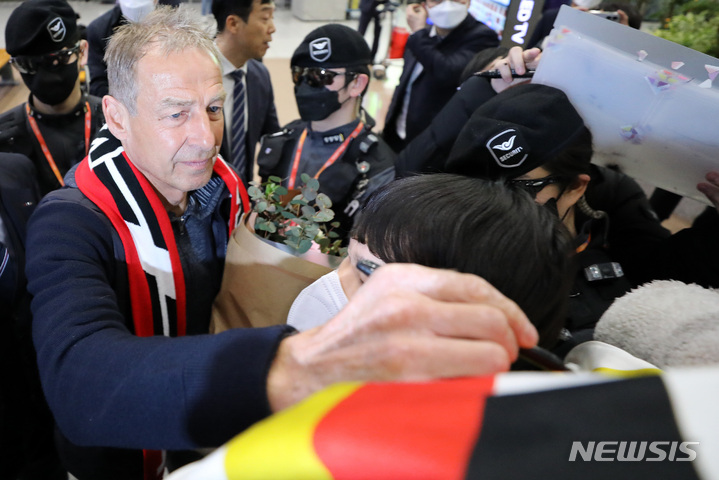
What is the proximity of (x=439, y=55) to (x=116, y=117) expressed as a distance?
2.32m

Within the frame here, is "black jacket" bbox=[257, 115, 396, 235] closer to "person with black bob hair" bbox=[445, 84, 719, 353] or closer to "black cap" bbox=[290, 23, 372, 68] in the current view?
"black cap" bbox=[290, 23, 372, 68]

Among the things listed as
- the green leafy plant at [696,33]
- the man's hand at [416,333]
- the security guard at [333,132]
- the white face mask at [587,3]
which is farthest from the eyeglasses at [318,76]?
the green leafy plant at [696,33]

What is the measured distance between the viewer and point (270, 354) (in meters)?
0.60

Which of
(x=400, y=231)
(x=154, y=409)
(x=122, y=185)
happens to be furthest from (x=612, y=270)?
(x=122, y=185)

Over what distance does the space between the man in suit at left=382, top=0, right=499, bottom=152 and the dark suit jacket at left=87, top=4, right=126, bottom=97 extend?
1.84 metres

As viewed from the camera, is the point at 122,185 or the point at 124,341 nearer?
the point at 124,341

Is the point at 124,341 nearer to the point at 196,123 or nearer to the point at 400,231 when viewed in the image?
the point at 400,231

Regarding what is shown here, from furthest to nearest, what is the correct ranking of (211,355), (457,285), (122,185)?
(122,185) → (211,355) → (457,285)

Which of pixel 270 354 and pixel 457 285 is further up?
pixel 457 285

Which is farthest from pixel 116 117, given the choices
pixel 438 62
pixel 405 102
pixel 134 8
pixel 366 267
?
pixel 405 102

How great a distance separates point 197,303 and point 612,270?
1192 mm

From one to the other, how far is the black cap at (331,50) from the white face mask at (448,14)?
106 centimetres

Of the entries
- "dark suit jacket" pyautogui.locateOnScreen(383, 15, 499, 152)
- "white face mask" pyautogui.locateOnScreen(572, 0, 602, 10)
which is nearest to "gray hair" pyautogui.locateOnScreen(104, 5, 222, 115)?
"dark suit jacket" pyautogui.locateOnScreen(383, 15, 499, 152)

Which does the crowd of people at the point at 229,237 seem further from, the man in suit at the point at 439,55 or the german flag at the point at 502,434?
the man in suit at the point at 439,55
